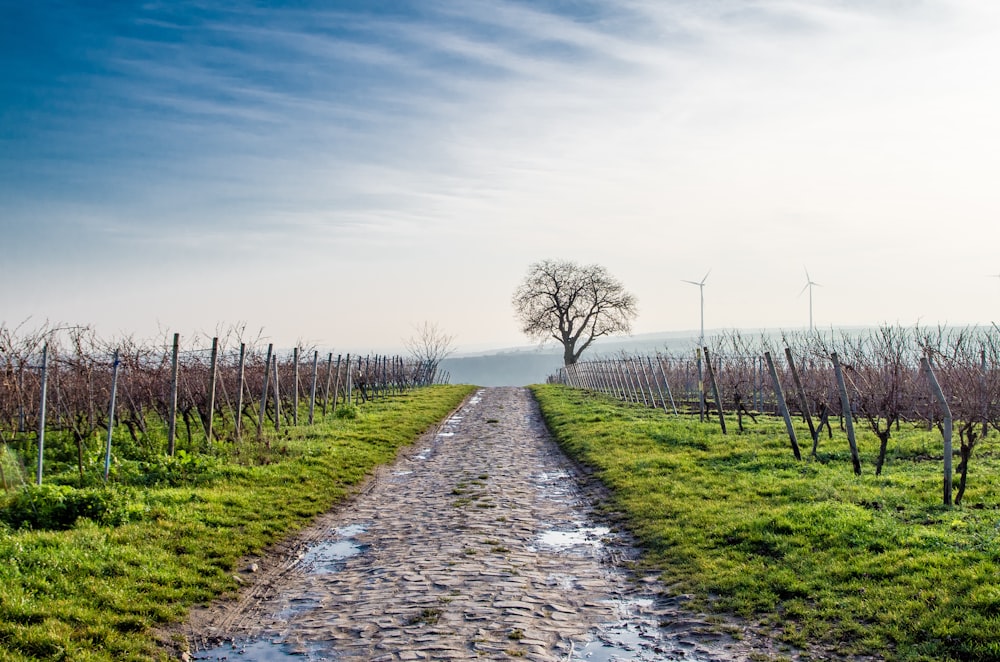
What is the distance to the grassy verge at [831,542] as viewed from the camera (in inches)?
242

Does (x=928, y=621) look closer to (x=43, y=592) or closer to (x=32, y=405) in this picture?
(x=43, y=592)

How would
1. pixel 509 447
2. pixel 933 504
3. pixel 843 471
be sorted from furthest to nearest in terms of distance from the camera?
pixel 509 447, pixel 843 471, pixel 933 504

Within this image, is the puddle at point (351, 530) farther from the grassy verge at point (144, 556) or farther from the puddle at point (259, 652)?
the puddle at point (259, 652)

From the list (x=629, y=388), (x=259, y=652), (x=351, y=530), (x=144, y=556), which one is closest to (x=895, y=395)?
(x=351, y=530)

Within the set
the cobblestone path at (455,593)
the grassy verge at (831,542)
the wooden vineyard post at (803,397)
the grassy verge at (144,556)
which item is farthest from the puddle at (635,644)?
the wooden vineyard post at (803,397)

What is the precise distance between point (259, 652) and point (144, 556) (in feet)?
8.78

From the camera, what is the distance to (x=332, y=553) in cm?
899

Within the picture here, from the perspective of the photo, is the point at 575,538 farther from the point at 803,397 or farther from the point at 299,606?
the point at 803,397

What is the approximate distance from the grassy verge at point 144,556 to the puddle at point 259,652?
0.42 meters

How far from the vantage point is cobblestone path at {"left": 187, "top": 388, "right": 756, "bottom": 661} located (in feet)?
19.5

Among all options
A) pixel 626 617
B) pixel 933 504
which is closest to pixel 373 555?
pixel 626 617

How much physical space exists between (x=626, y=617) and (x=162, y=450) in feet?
35.9

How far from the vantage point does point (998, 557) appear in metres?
7.26

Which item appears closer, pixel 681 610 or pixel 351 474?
pixel 681 610
